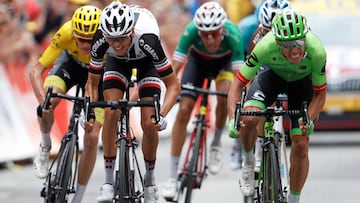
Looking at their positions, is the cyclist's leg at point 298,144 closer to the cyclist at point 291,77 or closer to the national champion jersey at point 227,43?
the cyclist at point 291,77

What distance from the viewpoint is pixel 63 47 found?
1263 centimetres

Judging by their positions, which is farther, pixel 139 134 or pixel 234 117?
pixel 139 134

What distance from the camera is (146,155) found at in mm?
11625

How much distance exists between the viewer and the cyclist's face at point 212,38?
13.6m

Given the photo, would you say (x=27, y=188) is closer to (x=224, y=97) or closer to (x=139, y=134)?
(x=224, y=97)

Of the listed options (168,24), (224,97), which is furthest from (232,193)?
(168,24)

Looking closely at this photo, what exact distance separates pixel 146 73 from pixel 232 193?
373 centimetres

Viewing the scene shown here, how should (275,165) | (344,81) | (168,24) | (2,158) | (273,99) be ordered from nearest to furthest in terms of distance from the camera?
(275,165)
(273,99)
(2,158)
(344,81)
(168,24)

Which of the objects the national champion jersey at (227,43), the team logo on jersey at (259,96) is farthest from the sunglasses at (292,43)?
the national champion jersey at (227,43)

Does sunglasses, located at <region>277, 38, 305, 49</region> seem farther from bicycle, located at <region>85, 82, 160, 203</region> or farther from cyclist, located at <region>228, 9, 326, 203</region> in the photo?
bicycle, located at <region>85, 82, 160, 203</region>

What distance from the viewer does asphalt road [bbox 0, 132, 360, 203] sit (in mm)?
14602

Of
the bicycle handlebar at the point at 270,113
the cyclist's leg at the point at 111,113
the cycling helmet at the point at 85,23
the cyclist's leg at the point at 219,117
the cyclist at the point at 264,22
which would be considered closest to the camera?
the bicycle handlebar at the point at 270,113

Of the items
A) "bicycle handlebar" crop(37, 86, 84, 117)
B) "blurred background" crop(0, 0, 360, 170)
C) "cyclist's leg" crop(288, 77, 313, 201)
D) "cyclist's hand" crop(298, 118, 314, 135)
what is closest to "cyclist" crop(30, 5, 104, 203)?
"bicycle handlebar" crop(37, 86, 84, 117)

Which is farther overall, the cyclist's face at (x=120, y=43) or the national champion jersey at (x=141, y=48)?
the national champion jersey at (x=141, y=48)
